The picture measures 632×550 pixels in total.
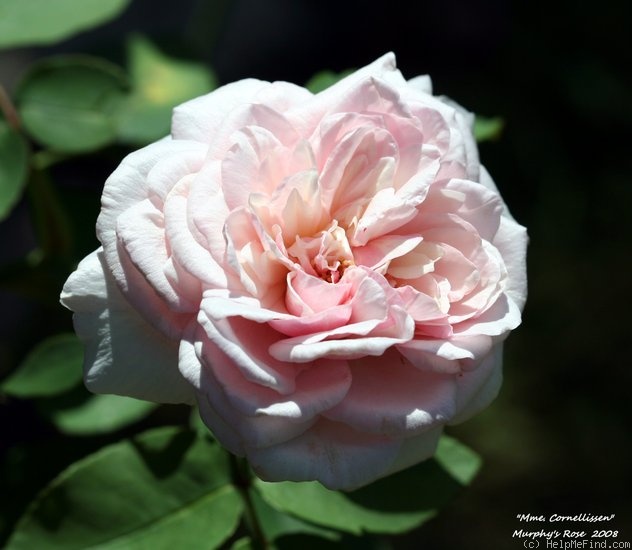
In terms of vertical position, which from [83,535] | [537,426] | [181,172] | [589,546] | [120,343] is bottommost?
[537,426]

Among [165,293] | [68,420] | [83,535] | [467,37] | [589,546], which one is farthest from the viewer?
[467,37]

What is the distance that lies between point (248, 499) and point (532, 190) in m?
1.59

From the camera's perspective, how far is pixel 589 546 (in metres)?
1.36

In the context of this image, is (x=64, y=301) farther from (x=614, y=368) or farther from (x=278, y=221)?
(x=614, y=368)

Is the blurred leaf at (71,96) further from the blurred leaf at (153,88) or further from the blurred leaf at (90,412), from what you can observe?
the blurred leaf at (90,412)

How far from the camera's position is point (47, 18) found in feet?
3.21

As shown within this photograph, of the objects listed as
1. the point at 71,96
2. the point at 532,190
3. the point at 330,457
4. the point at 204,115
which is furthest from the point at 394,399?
the point at 532,190

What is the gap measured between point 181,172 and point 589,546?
1.02 m

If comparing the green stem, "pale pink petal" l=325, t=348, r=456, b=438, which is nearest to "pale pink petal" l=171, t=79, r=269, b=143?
"pale pink petal" l=325, t=348, r=456, b=438

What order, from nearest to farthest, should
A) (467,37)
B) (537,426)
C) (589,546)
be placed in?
(589,546)
(537,426)
(467,37)

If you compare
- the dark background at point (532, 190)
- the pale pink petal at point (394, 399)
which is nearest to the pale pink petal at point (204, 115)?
the pale pink petal at point (394, 399)

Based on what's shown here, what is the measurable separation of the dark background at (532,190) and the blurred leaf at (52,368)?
0.81m

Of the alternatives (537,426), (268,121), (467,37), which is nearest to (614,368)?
(537,426)

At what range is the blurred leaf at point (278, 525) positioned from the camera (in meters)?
0.89
